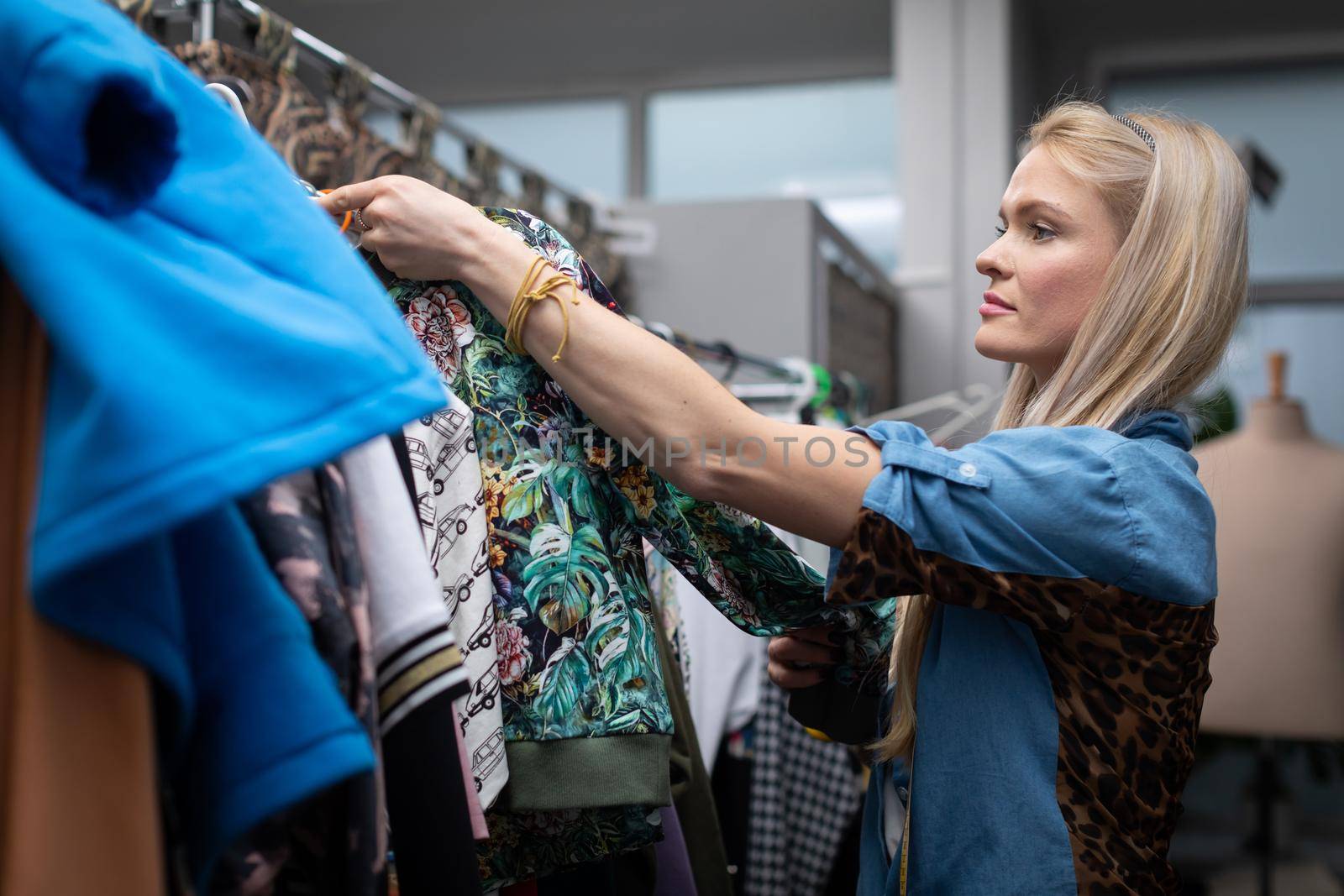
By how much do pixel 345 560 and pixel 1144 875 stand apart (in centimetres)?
71

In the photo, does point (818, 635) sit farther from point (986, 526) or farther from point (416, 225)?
point (416, 225)

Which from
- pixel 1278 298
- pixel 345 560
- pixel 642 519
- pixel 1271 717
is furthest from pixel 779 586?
pixel 1278 298

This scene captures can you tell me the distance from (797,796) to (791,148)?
10.9ft

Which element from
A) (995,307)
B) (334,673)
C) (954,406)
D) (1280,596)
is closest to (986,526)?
(995,307)

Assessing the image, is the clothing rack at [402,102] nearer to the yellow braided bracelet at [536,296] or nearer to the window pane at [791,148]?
the yellow braided bracelet at [536,296]

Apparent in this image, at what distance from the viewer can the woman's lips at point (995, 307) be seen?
1038 mm

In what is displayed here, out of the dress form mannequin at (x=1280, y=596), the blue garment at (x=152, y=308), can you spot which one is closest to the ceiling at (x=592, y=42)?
the dress form mannequin at (x=1280, y=596)

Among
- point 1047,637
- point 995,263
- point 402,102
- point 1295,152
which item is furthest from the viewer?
point 1295,152

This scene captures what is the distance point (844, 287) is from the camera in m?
2.88

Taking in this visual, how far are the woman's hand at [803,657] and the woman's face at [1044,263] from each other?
1.06 feet

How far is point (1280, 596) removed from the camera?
2.43m

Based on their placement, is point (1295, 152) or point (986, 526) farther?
point (1295, 152)

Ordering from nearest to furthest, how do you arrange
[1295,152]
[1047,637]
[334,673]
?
[334,673] → [1047,637] → [1295,152]

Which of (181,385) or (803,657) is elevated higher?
(181,385)
